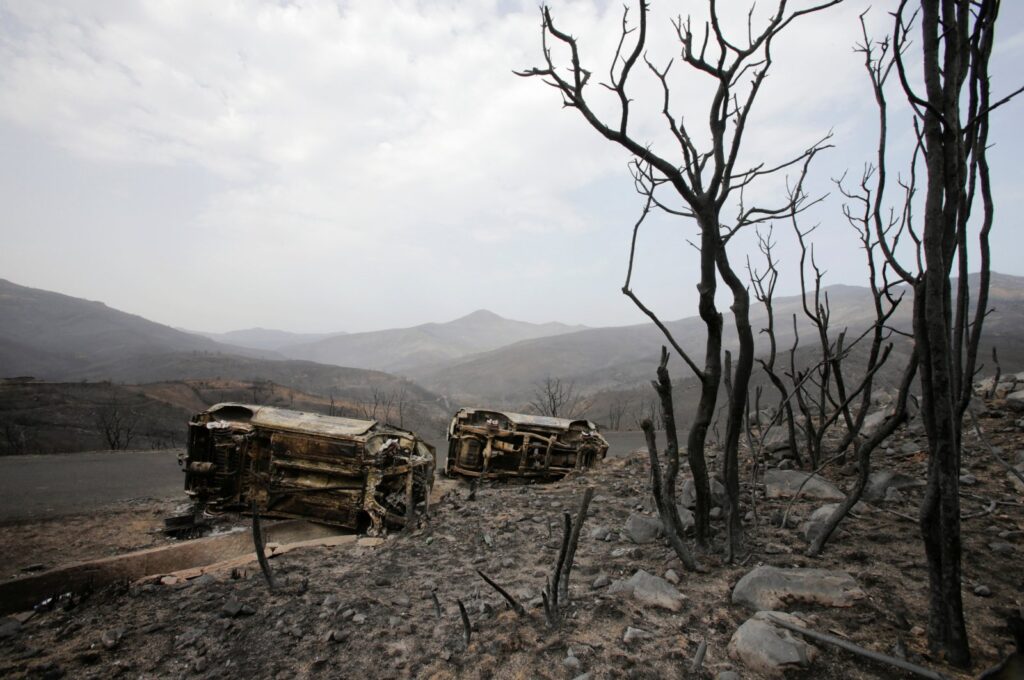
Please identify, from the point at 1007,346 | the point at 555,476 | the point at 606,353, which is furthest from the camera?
the point at 606,353

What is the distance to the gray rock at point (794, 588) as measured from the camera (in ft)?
9.84

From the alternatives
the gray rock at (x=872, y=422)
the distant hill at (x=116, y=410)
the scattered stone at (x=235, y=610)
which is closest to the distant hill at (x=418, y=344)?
the distant hill at (x=116, y=410)

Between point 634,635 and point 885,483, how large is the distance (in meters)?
3.65

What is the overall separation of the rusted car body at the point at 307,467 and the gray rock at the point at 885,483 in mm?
5058

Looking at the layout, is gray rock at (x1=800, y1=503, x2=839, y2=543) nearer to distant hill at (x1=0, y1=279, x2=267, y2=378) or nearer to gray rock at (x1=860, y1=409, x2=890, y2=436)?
gray rock at (x1=860, y1=409, x2=890, y2=436)

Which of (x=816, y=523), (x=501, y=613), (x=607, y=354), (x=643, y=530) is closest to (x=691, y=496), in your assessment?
(x=643, y=530)

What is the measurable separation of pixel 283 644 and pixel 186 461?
15.7 ft

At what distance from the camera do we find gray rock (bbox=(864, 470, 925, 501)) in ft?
15.8

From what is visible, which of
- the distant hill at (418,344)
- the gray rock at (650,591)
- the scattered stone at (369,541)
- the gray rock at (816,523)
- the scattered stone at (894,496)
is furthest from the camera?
the distant hill at (418,344)

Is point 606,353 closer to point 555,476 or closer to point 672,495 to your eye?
point 555,476

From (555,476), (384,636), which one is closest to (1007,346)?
(555,476)

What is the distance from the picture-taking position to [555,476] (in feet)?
30.3

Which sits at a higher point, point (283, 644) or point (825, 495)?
point (825, 495)

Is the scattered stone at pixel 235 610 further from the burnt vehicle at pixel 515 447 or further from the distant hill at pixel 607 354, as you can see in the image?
the distant hill at pixel 607 354
